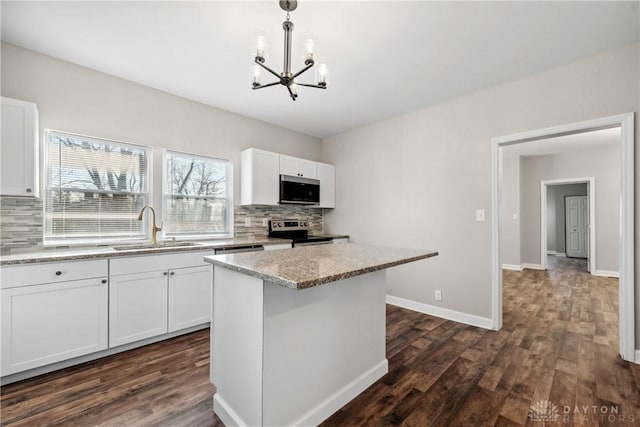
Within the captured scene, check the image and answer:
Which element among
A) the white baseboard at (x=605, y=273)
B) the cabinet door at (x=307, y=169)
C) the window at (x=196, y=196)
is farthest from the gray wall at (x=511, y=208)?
the window at (x=196, y=196)

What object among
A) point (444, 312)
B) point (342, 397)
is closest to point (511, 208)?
point (444, 312)

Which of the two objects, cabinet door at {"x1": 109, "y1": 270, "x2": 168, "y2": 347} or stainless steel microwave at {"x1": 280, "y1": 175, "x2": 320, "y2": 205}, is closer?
cabinet door at {"x1": 109, "y1": 270, "x2": 168, "y2": 347}

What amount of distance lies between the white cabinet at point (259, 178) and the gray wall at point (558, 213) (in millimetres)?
8954

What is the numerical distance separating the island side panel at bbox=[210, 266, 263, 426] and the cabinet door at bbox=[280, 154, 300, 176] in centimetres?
252

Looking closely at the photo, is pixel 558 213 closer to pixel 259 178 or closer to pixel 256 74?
pixel 259 178

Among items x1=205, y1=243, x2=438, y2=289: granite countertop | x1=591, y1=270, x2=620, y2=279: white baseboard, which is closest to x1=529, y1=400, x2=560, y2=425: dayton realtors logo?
x1=205, y1=243, x2=438, y2=289: granite countertop

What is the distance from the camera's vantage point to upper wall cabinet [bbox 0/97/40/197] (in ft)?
6.89

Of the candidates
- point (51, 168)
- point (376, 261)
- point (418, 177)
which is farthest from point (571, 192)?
point (51, 168)

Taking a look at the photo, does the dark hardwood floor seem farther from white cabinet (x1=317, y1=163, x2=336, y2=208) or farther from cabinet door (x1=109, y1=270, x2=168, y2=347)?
white cabinet (x1=317, y1=163, x2=336, y2=208)

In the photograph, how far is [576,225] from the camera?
8.19m

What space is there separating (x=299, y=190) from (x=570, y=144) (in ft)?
17.6

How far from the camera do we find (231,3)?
6.14ft

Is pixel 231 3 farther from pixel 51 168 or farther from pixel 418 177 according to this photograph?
pixel 418 177

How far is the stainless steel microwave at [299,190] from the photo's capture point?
4.01 m
